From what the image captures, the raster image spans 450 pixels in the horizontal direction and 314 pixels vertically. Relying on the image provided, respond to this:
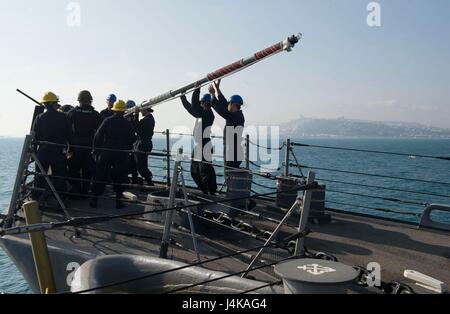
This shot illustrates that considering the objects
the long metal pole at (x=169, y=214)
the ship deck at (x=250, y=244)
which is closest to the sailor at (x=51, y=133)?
the ship deck at (x=250, y=244)

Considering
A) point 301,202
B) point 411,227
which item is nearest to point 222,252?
point 301,202

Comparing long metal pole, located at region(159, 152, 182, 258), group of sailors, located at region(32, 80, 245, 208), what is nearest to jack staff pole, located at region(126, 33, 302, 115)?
group of sailors, located at region(32, 80, 245, 208)

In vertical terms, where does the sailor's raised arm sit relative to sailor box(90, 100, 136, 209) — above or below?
above

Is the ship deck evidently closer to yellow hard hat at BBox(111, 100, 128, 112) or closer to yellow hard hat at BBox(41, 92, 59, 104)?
yellow hard hat at BBox(111, 100, 128, 112)

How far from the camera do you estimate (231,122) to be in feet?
28.0

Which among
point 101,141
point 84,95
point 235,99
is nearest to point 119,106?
point 101,141

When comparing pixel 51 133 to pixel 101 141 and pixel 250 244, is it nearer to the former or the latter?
pixel 101 141

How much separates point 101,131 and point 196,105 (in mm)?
1893

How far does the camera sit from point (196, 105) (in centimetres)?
859

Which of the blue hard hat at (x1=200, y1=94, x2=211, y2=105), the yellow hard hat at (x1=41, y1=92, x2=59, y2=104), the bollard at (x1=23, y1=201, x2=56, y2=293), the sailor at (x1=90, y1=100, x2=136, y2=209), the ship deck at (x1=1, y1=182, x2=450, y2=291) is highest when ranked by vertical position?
the blue hard hat at (x1=200, y1=94, x2=211, y2=105)

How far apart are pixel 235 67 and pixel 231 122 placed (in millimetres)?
1554

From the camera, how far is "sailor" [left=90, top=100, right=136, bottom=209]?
8141mm
